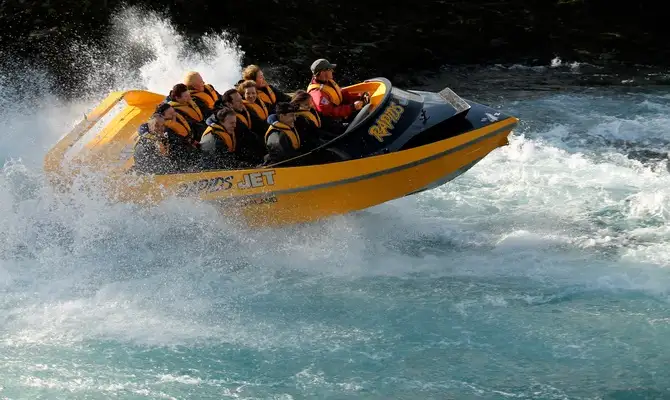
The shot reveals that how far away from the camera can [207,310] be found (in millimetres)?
7152

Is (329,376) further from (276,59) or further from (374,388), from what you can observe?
(276,59)

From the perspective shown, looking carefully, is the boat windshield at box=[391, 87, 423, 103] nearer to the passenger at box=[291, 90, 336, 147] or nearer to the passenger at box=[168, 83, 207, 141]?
the passenger at box=[291, 90, 336, 147]

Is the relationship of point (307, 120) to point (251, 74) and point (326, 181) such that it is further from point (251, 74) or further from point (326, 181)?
point (251, 74)

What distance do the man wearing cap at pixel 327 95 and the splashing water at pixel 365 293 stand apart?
1.05 m

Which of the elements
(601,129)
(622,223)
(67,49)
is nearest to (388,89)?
(622,223)

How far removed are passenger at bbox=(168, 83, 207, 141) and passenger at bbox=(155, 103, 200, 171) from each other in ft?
1.02

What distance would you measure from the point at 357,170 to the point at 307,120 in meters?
0.77

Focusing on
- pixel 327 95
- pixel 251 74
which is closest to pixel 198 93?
pixel 251 74

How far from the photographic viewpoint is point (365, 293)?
24.2ft

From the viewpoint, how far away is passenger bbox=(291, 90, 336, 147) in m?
7.81

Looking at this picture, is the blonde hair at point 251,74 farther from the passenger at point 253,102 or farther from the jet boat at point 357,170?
the jet boat at point 357,170

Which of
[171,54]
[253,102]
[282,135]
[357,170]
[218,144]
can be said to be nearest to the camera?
[357,170]

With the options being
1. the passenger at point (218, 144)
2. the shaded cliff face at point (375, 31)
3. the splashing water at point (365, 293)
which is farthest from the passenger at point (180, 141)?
the shaded cliff face at point (375, 31)

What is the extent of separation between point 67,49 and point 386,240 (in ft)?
26.7
